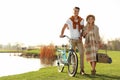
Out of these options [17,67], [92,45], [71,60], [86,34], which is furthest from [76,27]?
[17,67]

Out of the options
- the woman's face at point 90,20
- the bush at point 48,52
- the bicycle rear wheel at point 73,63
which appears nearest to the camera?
the bicycle rear wheel at point 73,63

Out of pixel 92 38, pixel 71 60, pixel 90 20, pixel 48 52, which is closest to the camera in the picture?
pixel 90 20

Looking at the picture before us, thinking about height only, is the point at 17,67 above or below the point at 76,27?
below

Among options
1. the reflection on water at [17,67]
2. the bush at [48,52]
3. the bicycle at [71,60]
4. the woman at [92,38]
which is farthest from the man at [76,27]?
the bush at [48,52]

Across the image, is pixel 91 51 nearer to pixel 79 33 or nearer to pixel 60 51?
pixel 79 33

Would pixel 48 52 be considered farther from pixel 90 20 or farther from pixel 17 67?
pixel 90 20

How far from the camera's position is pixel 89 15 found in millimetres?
10516

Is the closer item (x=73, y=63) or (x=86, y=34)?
(x=73, y=63)

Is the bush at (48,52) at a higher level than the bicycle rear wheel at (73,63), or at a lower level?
higher

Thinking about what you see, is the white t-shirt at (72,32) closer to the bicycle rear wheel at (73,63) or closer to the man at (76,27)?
the man at (76,27)

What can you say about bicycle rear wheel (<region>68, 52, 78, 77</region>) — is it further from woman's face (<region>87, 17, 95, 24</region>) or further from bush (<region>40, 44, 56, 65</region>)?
bush (<region>40, 44, 56, 65</region>)

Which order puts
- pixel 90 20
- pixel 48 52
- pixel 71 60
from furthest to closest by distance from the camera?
pixel 48 52 < pixel 71 60 < pixel 90 20

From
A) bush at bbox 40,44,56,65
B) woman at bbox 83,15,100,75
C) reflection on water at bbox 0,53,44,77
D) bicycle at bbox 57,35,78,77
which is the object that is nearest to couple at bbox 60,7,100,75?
woman at bbox 83,15,100,75

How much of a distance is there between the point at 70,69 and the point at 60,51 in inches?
61.8
